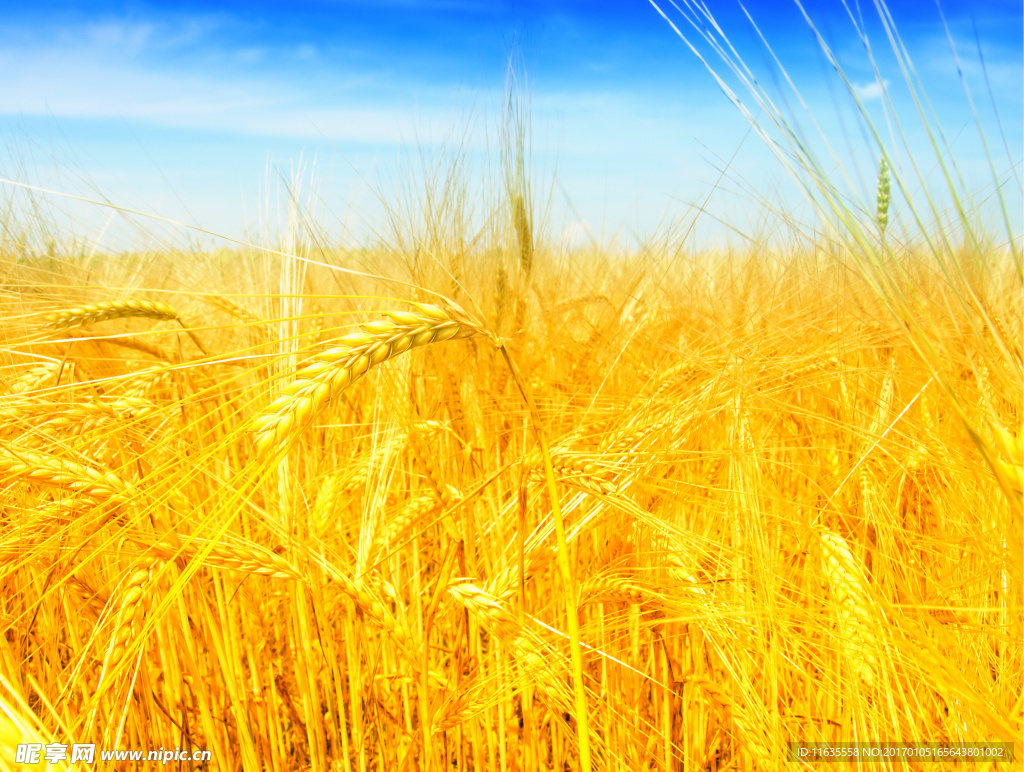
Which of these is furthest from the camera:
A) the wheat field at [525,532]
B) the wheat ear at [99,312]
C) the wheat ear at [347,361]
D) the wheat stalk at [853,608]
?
the wheat ear at [99,312]

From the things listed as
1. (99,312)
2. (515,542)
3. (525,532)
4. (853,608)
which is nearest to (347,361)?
(525,532)

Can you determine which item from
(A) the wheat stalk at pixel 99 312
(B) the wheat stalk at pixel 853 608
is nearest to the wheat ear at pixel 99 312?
(A) the wheat stalk at pixel 99 312

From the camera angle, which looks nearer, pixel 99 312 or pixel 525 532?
pixel 525 532

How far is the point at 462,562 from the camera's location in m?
1.47

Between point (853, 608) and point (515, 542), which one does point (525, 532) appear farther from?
point (853, 608)

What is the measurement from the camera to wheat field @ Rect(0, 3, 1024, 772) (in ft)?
2.60

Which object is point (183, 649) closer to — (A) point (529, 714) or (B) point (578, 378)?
(A) point (529, 714)

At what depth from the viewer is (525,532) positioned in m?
0.94

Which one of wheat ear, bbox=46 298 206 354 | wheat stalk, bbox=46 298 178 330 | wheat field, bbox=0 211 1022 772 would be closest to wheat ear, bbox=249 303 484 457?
wheat field, bbox=0 211 1022 772

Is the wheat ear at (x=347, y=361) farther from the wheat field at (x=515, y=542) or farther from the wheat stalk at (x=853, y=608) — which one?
the wheat stalk at (x=853, y=608)

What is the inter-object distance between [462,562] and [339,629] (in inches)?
14.1

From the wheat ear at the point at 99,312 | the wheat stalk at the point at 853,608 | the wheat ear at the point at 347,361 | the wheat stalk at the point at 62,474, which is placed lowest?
the wheat stalk at the point at 853,608

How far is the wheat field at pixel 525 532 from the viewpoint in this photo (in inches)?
31.1

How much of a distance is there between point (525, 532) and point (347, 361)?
15.7 inches
